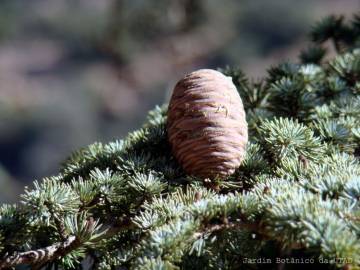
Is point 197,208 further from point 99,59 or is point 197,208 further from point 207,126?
point 99,59

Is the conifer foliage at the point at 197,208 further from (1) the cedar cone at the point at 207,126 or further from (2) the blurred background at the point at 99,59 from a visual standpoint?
(2) the blurred background at the point at 99,59

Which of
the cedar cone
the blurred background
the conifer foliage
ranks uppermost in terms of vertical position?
the blurred background

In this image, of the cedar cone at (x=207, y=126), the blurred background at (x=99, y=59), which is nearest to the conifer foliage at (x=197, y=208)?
the cedar cone at (x=207, y=126)

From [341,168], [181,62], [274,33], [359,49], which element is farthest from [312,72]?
[274,33]

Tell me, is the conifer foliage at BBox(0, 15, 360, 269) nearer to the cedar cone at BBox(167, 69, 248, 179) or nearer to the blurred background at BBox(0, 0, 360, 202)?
the cedar cone at BBox(167, 69, 248, 179)

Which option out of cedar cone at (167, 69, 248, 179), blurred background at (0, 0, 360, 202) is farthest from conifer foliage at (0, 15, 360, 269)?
blurred background at (0, 0, 360, 202)

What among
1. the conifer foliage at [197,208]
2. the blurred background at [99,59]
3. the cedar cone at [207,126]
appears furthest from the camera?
the blurred background at [99,59]
